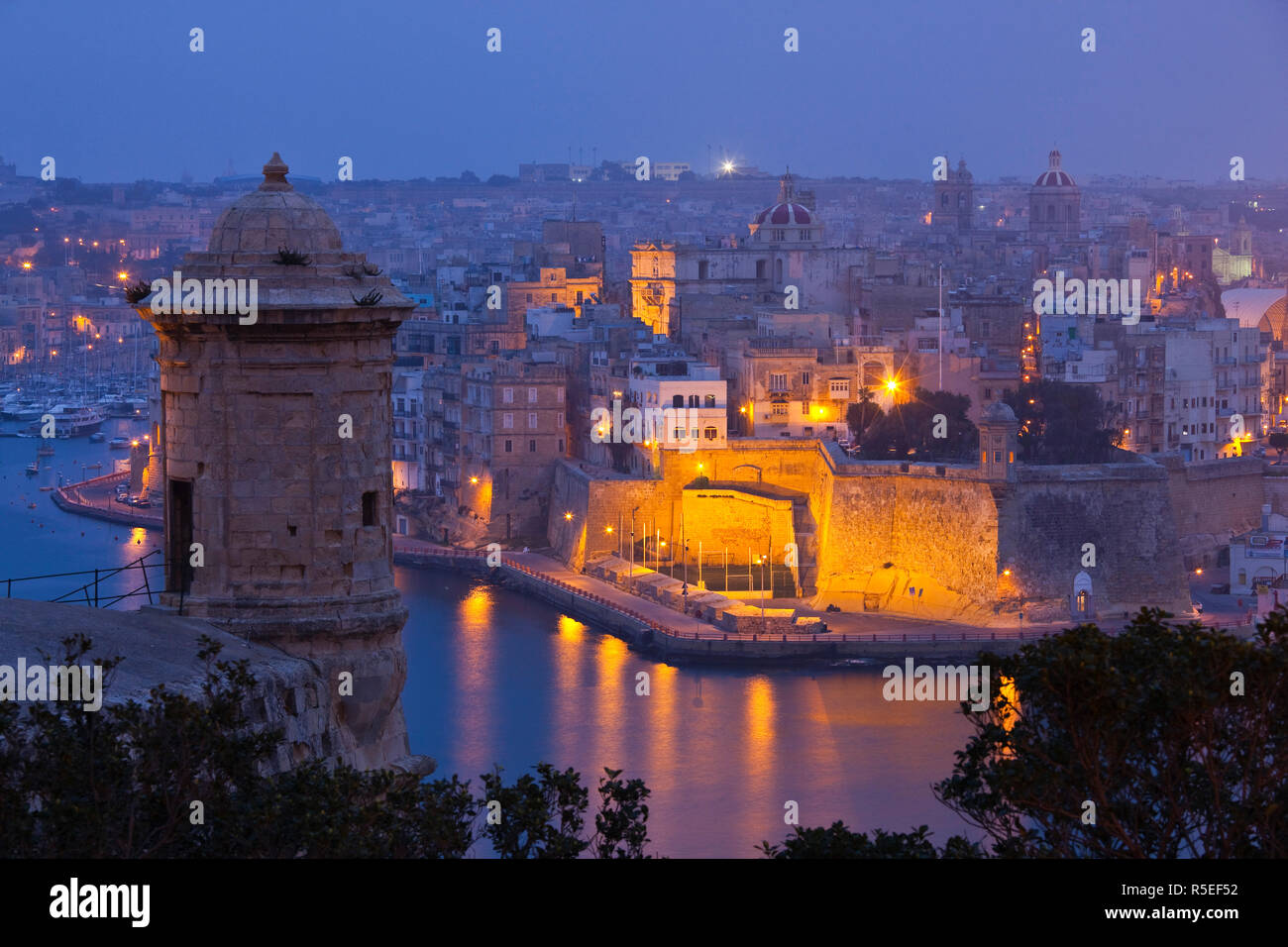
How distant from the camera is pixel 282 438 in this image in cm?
592

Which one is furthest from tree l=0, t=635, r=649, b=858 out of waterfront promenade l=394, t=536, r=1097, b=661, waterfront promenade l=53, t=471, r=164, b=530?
waterfront promenade l=53, t=471, r=164, b=530

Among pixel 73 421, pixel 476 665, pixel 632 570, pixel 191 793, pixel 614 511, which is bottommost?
pixel 476 665

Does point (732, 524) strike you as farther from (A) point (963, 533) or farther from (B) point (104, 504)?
(B) point (104, 504)

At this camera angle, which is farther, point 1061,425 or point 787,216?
point 787,216

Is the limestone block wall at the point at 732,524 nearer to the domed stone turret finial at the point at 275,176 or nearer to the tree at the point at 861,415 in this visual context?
the tree at the point at 861,415

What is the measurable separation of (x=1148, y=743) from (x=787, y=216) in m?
40.9

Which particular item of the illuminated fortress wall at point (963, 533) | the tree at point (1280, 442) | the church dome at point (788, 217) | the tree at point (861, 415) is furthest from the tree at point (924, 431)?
the church dome at point (788, 217)

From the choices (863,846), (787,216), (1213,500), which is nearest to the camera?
(863,846)

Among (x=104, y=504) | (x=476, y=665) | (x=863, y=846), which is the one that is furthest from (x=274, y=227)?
(x=104, y=504)

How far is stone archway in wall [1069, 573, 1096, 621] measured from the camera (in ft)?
91.1

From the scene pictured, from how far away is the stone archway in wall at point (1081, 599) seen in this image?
2778 centimetres

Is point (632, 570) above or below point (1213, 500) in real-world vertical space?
below
